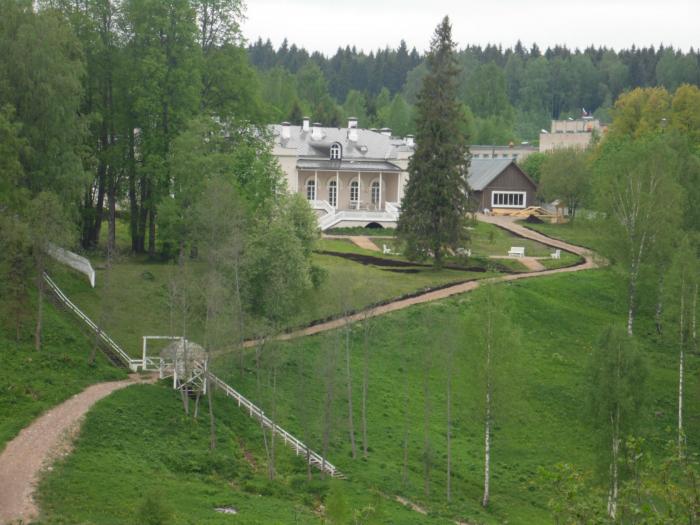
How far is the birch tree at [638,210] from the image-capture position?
4756cm

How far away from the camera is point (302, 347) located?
37.9 m

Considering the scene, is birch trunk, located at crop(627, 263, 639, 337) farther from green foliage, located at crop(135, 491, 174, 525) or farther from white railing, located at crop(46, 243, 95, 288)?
green foliage, located at crop(135, 491, 174, 525)

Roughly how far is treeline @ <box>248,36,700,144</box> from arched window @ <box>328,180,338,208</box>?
6010 cm

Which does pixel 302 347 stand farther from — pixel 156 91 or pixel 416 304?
pixel 156 91

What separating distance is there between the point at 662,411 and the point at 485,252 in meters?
19.9

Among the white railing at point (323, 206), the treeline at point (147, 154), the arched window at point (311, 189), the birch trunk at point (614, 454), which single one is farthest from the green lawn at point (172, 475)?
the arched window at point (311, 189)

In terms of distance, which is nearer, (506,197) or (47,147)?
(47,147)

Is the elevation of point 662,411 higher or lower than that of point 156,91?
lower

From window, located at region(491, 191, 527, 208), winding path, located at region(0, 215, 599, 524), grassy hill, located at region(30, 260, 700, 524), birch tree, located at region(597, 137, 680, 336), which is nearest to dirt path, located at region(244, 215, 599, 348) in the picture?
grassy hill, located at region(30, 260, 700, 524)

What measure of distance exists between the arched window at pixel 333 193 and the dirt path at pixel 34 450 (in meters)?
41.0

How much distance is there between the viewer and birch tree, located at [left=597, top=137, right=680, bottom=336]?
156ft

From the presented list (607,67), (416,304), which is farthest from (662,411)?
(607,67)

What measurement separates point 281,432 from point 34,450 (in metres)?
7.94

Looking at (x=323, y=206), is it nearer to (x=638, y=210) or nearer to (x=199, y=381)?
(x=638, y=210)
